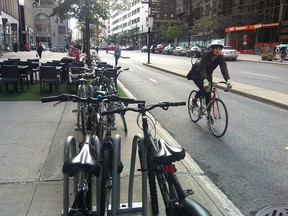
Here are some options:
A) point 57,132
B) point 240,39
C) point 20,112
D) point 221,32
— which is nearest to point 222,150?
point 57,132

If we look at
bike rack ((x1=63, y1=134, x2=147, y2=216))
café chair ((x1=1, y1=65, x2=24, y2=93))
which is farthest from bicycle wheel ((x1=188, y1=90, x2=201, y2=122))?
café chair ((x1=1, y1=65, x2=24, y2=93))

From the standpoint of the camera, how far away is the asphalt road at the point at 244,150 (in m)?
4.38

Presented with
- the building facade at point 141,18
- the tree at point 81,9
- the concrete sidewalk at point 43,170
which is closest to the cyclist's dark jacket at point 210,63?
the concrete sidewalk at point 43,170

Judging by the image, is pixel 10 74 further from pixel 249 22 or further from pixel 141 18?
pixel 141 18

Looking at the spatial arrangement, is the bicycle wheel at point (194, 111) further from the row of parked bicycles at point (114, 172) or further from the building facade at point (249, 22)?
the building facade at point (249, 22)

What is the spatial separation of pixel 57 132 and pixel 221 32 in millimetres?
54867

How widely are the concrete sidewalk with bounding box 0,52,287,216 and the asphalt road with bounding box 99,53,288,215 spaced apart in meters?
0.32

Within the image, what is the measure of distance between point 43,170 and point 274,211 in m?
2.99

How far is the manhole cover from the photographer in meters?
3.79

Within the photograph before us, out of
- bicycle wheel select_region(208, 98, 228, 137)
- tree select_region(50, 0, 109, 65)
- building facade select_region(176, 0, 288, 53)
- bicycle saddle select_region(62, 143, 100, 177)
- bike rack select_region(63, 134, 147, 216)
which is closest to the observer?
bicycle saddle select_region(62, 143, 100, 177)

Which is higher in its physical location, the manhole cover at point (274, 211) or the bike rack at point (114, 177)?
the bike rack at point (114, 177)

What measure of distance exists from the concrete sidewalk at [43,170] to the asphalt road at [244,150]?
0.32m

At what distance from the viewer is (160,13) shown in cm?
11450

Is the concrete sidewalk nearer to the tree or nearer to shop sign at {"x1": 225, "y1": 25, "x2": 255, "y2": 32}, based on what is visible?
the tree
